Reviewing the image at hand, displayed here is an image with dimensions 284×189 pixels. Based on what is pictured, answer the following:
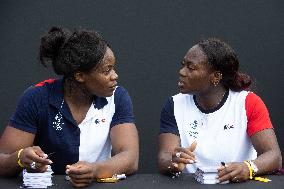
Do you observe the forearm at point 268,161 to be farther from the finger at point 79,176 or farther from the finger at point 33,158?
the finger at point 33,158

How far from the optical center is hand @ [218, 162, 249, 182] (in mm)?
2695

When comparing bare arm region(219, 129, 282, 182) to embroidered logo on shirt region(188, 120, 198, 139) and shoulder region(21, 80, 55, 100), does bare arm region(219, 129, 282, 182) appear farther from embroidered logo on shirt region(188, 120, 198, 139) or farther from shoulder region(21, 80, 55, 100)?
shoulder region(21, 80, 55, 100)

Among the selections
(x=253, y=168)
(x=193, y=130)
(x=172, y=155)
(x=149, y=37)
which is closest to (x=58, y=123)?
(x=172, y=155)

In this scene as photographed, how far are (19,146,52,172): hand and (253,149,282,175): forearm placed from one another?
1.06 m

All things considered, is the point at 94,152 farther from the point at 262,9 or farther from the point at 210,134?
the point at 262,9

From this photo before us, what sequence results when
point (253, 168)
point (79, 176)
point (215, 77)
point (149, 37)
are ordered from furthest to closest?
point (149, 37) < point (215, 77) < point (253, 168) < point (79, 176)

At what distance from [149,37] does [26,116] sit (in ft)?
5.46

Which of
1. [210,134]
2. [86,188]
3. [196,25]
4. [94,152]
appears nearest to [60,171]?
[94,152]

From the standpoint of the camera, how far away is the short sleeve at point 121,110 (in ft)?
10.3

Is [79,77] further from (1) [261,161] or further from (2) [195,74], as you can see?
(1) [261,161]

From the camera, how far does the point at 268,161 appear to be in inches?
116

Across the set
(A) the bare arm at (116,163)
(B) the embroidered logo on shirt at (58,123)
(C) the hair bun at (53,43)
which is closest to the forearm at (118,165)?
(A) the bare arm at (116,163)

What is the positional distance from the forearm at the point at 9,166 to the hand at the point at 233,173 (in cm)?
99

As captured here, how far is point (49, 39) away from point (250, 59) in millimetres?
1899
